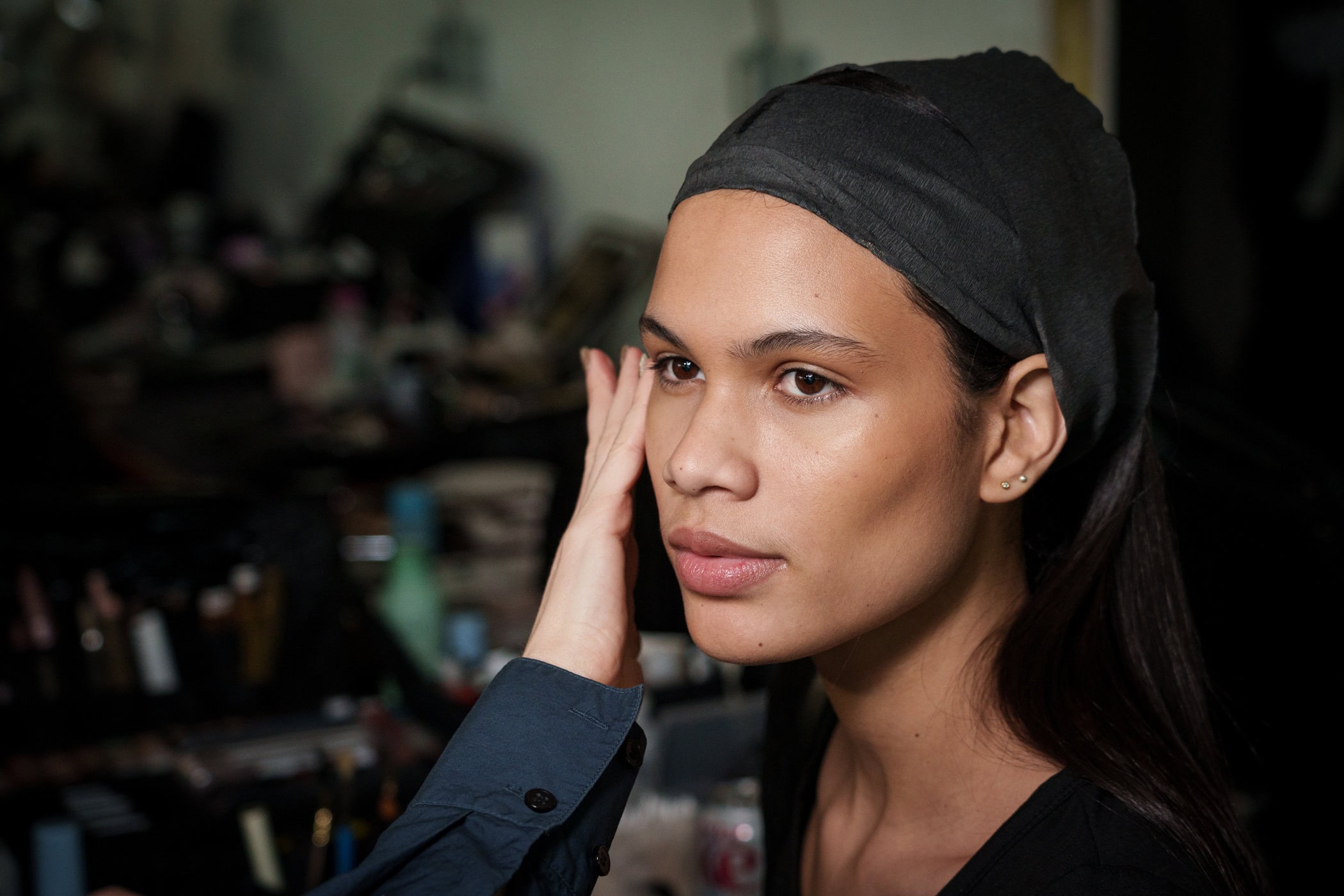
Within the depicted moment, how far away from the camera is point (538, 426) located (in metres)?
2.39

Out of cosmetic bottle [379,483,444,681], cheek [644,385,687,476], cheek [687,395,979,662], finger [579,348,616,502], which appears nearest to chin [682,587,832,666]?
cheek [687,395,979,662]

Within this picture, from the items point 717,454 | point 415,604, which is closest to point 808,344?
point 717,454

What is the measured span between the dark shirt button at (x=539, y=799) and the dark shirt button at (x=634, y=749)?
86 millimetres

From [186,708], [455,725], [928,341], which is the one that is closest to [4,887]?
[186,708]

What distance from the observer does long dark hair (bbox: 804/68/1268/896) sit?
921mm

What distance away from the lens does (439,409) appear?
2.83 metres

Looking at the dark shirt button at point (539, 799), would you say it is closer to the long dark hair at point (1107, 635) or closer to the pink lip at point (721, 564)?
the pink lip at point (721, 564)

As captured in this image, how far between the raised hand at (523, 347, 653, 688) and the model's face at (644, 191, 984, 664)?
8cm

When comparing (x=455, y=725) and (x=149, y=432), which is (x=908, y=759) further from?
(x=149, y=432)

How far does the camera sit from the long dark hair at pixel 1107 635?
3.08 feet

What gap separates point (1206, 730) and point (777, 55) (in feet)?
6.11

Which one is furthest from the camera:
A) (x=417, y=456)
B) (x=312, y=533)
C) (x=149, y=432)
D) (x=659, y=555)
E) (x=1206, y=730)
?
(x=149, y=432)

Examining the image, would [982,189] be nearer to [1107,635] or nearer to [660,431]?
[660,431]

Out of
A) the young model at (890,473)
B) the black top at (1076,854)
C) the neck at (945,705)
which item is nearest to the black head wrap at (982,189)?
the young model at (890,473)
